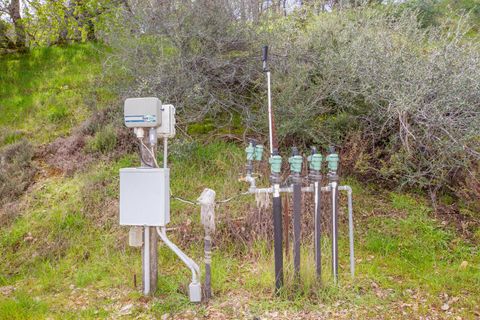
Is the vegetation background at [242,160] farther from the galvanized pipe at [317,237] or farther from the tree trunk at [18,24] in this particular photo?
the tree trunk at [18,24]

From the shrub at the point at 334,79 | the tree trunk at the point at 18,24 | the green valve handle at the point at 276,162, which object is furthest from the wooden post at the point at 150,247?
the tree trunk at the point at 18,24

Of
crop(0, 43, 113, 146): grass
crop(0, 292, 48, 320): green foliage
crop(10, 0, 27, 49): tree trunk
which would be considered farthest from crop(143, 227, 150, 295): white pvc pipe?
crop(10, 0, 27, 49): tree trunk

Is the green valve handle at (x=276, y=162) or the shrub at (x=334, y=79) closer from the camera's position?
the green valve handle at (x=276, y=162)

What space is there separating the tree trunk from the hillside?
411 cm

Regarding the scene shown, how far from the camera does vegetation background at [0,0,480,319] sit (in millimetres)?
3295

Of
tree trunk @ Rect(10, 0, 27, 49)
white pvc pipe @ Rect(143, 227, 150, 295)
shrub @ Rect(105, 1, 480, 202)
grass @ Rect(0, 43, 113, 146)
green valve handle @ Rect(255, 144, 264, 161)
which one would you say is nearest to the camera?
white pvc pipe @ Rect(143, 227, 150, 295)

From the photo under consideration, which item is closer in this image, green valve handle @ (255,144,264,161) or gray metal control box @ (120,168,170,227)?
gray metal control box @ (120,168,170,227)

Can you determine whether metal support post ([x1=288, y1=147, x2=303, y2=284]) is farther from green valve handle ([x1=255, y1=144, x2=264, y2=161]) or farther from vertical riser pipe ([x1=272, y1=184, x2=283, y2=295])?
green valve handle ([x1=255, y1=144, x2=264, y2=161])

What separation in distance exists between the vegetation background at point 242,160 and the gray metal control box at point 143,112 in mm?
1446

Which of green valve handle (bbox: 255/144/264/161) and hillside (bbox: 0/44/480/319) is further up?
green valve handle (bbox: 255/144/264/161)

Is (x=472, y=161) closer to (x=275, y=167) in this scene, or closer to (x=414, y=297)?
(x=414, y=297)

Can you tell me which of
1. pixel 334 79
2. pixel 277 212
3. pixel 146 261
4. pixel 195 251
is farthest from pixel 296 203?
pixel 334 79

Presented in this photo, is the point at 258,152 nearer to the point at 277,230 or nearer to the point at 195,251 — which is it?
the point at 277,230

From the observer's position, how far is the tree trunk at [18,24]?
8910 mm
